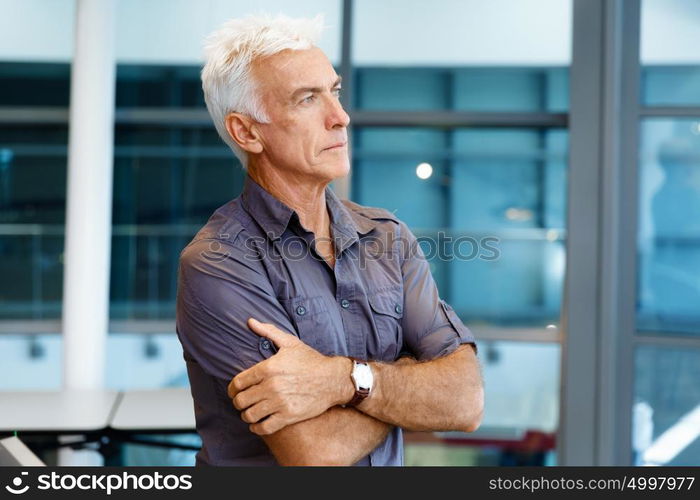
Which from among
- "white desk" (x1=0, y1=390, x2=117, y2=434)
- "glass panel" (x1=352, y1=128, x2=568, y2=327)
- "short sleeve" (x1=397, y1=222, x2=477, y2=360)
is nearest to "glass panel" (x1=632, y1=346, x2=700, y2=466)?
"glass panel" (x1=352, y1=128, x2=568, y2=327)

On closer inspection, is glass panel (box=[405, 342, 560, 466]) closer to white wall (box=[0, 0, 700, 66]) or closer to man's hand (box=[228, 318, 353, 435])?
white wall (box=[0, 0, 700, 66])

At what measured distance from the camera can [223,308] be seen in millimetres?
1409

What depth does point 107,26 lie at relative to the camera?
4.18 meters

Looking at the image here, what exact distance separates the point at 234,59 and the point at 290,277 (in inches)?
16.1

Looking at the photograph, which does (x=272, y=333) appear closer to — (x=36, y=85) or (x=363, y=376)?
(x=363, y=376)

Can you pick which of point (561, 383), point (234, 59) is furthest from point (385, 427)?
point (561, 383)

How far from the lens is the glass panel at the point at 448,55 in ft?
13.7

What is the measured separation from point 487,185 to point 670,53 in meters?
1.10

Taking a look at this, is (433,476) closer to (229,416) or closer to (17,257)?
(229,416)

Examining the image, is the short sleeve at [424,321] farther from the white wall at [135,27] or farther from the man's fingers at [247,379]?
the white wall at [135,27]

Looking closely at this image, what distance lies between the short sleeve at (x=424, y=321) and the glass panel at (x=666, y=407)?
2.81m

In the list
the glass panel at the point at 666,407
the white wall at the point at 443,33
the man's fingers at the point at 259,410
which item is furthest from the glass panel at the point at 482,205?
the man's fingers at the point at 259,410

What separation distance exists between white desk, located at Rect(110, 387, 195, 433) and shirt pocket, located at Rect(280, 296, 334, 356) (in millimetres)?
1746

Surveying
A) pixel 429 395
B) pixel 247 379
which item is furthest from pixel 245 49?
pixel 429 395
